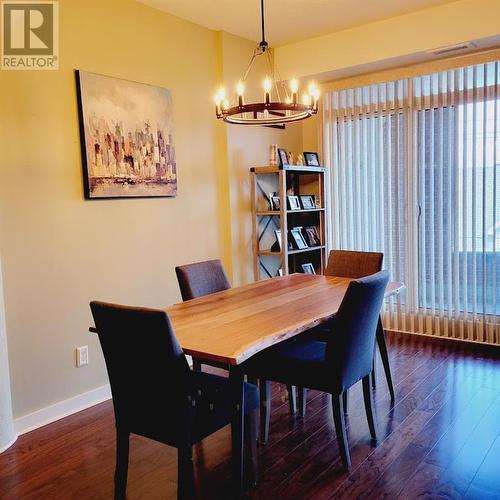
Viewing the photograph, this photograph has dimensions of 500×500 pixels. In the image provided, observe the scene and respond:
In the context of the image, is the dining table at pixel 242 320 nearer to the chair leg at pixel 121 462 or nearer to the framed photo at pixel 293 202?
the chair leg at pixel 121 462

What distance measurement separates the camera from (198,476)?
7.92ft

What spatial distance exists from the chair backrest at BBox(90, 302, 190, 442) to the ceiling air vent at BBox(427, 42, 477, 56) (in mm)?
3349

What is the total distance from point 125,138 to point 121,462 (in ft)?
7.08

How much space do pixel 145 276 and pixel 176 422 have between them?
1.88 m

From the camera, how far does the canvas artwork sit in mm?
3279

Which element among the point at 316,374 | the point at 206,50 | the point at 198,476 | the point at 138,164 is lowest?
the point at 198,476

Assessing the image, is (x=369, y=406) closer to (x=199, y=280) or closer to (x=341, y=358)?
(x=341, y=358)

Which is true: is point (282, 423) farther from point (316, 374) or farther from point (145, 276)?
point (145, 276)

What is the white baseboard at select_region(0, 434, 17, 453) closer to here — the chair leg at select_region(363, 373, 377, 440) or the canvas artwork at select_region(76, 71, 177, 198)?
the canvas artwork at select_region(76, 71, 177, 198)

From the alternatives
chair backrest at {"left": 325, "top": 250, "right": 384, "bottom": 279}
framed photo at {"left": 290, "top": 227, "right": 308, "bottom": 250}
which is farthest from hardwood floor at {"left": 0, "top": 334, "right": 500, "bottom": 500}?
framed photo at {"left": 290, "top": 227, "right": 308, "bottom": 250}

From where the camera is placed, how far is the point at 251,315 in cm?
251

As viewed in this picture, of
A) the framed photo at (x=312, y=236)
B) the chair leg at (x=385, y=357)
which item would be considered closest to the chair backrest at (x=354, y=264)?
the chair leg at (x=385, y=357)

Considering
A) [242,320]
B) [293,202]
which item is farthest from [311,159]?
[242,320]

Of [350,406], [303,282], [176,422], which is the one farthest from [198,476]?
[303,282]
